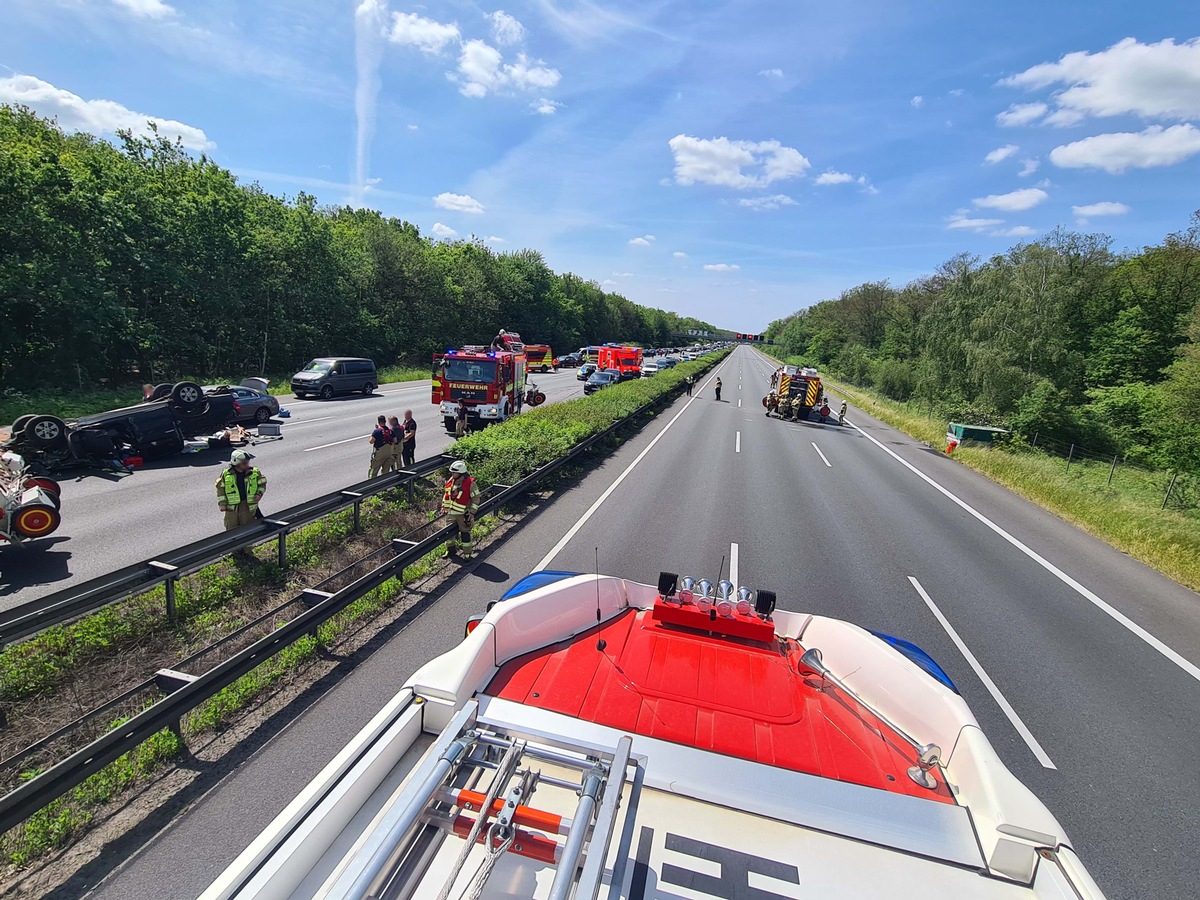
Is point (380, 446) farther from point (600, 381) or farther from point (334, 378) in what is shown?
point (600, 381)

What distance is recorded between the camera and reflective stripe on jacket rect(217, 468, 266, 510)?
7965 millimetres

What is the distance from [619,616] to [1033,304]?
1494 inches

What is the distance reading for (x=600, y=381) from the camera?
37125 millimetres

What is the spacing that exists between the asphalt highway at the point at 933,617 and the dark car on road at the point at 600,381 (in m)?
18.9

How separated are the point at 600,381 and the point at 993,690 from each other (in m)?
32.0

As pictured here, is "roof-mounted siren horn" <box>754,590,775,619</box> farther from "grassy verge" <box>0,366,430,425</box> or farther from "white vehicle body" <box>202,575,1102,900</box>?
"grassy verge" <box>0,366,430,425</box>

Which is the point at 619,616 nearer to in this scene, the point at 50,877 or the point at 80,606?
the point at 50,877

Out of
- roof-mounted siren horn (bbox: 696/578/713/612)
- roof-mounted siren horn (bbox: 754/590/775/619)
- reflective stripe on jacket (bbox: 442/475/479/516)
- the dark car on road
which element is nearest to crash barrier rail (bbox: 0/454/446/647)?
reflective stripe on jacket (bbox: 442/475/479/516)

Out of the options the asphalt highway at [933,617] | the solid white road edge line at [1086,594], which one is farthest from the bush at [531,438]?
the solid white road edge line at [1086,594]

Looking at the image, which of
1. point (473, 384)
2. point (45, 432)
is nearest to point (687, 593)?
point (45, 432)

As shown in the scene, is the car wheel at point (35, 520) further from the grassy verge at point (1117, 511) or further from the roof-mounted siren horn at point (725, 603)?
the grassy verge at point (1117, 511)

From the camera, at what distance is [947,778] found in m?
3.28

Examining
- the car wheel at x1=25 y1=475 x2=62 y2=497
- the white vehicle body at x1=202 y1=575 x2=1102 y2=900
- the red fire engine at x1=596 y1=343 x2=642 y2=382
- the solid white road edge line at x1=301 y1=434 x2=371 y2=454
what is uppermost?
the red fire engine at x1=596 y1=343 x2=642 y2=382

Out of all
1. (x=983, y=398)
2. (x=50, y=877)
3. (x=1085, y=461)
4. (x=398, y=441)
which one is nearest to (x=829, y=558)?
(x=398, y=441)
